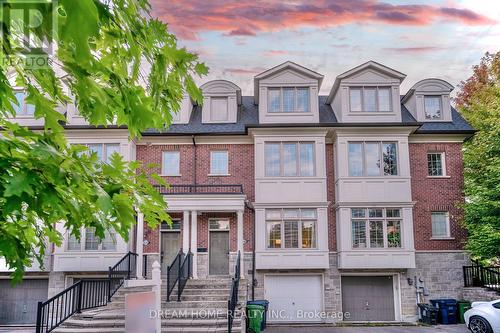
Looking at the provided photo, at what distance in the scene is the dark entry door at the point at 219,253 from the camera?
18203mm

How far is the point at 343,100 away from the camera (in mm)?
18719

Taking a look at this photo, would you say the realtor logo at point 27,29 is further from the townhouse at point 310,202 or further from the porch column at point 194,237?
the porch column at point 194,237

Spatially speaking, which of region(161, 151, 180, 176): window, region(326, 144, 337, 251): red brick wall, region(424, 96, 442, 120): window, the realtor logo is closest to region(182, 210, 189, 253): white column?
region(161, 151, 180, 176): window

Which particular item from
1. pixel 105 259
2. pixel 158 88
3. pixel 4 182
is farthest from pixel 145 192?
pixel 105 259

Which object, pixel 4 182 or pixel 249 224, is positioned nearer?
pixel 4 182

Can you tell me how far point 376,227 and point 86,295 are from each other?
36.5 feet

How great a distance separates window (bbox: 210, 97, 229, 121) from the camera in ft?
64.6

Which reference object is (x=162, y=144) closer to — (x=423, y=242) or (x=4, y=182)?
(x=423, y=242)

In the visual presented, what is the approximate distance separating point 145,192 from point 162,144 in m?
15.7

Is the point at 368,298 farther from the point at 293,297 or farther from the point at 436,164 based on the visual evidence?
the point at 436,164

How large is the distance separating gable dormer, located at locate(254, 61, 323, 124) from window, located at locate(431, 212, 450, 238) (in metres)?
6.46

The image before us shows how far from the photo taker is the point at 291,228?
58.7 feet

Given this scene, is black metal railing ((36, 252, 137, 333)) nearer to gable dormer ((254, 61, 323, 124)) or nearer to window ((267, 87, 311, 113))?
gable dormer ((254, 61, 323, 124))

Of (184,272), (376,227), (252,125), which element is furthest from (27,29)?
(376,227)
